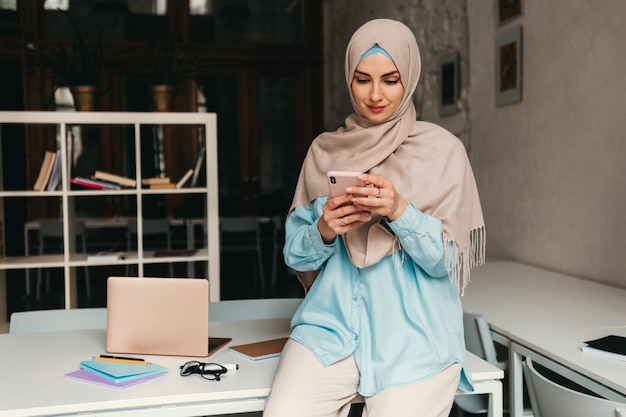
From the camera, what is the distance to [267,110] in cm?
786

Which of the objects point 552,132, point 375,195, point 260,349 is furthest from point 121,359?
point 552,132

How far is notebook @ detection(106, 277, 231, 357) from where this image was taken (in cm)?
189

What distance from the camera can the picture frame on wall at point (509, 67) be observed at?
11.8 feet

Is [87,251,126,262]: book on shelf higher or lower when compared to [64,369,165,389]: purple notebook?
higher

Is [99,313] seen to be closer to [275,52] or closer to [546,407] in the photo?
[546,407]

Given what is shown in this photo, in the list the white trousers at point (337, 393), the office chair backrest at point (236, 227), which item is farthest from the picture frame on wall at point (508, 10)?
the office chair backrest at point (236, 227)

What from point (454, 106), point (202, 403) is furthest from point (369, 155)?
point (454, 106)

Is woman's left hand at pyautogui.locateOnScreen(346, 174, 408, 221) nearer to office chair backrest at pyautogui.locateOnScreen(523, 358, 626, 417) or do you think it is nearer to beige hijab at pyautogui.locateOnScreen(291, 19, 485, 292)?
beige hijab at pyautogui.locateOnScreen(291, 19, 485, 292)

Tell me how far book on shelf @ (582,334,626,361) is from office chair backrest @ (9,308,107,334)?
164 cm

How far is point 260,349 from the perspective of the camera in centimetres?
198

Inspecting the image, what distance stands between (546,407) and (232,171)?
20.9ft

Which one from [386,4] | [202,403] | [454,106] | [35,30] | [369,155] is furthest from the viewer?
[35,30]

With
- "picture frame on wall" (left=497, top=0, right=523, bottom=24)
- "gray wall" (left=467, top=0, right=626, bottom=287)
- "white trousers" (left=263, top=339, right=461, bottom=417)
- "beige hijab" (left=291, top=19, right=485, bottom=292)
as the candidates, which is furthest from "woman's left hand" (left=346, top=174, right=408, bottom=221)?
"picture frame on wall" (left=497, top=0, right=523, bottom=24)

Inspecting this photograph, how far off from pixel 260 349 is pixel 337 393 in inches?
15.1
